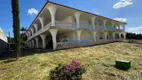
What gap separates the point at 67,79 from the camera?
542 cm

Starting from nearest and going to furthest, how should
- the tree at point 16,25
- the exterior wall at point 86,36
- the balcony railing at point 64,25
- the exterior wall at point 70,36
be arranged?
the tree at point 16,25 → the balcony railing at point 64,25 → the exterior wall at point 70,36 → the exterior wall at point 86,36

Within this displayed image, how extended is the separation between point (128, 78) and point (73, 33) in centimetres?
1349

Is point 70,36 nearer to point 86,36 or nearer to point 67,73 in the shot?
point 86,36

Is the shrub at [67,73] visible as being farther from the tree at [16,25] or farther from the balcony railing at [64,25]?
the balcony railing at [64,25]

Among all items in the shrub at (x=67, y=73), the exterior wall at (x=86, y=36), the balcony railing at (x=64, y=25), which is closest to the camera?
the shrub at (x=67, y=73)

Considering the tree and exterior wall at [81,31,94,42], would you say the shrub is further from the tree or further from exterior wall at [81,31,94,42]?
exterior wall at [81,31,94,42]

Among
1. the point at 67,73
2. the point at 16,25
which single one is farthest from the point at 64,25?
the point at 67,73

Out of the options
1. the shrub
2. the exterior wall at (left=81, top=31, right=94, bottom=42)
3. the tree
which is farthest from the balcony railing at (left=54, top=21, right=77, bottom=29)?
the shrub

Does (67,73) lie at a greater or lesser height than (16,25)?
lesser

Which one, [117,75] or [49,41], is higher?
[49,41]

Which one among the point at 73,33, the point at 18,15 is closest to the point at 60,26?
the point at 73,33

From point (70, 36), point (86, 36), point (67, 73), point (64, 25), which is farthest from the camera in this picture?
point (86, 36)

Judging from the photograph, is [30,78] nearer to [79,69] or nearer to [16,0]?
[79,69]

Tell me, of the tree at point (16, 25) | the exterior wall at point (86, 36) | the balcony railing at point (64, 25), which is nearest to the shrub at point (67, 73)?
the tree at point (16, 25)
